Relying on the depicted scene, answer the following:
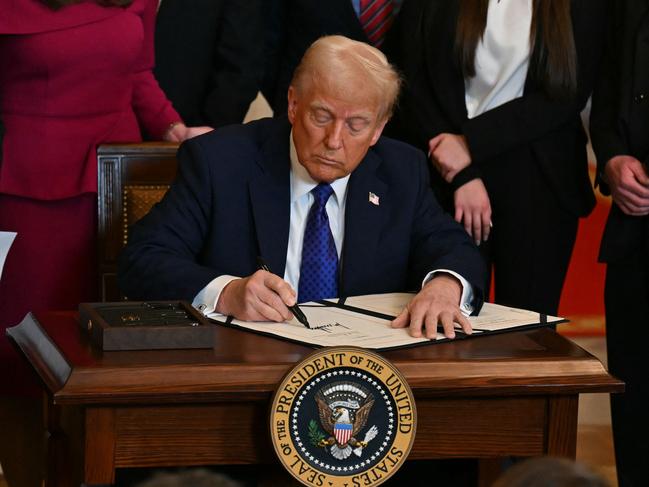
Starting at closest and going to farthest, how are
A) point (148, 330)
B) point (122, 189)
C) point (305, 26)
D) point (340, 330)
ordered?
point (148, 330), point (340, 330), point (122, 189), point (305, 26)

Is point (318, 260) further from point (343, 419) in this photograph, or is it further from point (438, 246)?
point (343, 419)

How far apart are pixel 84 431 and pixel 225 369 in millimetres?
262

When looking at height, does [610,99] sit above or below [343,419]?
above

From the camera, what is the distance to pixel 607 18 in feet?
11.7

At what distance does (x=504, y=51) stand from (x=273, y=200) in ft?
3.18

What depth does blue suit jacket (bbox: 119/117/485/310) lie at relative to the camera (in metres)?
2.87

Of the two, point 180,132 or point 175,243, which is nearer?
point 175,243

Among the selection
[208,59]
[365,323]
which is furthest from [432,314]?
[208,59]

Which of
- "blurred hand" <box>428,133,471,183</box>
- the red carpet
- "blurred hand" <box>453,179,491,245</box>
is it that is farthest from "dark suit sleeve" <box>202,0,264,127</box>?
the red carpet

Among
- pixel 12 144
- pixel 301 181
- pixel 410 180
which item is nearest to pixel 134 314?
pixel 301 181

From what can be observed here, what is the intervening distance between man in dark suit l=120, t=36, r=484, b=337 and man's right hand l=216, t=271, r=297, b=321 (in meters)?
0.19

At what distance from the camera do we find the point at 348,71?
110 inches

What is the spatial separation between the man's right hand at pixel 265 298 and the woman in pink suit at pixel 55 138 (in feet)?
3.71

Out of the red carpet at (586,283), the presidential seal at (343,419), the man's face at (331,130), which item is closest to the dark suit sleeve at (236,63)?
the man's face at (331,130)
